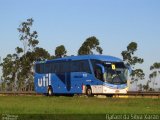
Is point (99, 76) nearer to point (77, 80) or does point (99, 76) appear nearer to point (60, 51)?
point (77, 80)

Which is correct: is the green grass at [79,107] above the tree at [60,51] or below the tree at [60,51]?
below

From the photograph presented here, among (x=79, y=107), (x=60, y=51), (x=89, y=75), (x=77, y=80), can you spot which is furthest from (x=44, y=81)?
(x=60, y=51)

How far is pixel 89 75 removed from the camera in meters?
42.4

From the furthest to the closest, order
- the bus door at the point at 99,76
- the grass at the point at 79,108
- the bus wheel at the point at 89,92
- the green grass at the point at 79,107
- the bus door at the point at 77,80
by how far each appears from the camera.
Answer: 1. the bus door at the point at 77,80
2. the bus wheel at the point at 89,92
3. the bus door at the point at 99,76
4. the green grass at the point at 79,107
5. the grass at the point at 79,108

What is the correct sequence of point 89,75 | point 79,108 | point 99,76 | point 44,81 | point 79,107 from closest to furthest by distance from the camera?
1. point 79,108
2. point 79,107
3. point 99,76
4. point 89,75
5. point 44,81

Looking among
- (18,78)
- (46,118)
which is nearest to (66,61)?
(46,118)

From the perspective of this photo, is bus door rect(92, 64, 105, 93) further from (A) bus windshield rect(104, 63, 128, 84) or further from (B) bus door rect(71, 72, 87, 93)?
(B) bus door rect(71, 72, 87, 93)

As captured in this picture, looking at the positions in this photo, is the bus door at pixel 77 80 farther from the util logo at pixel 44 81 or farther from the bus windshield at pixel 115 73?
the util logo at pixel 44 81

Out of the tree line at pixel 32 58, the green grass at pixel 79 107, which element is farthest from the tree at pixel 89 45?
the green grass at pixel 79 107

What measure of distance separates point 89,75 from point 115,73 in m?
2.27

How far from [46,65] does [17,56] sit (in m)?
47.9

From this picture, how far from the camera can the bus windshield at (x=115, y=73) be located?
4144 centimetres

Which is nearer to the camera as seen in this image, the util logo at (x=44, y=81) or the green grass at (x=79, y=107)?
the green grass at (x=79, y=107)

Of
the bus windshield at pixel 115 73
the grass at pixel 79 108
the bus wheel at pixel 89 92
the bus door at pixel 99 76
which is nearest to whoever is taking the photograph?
the grass at pixel 79 108
